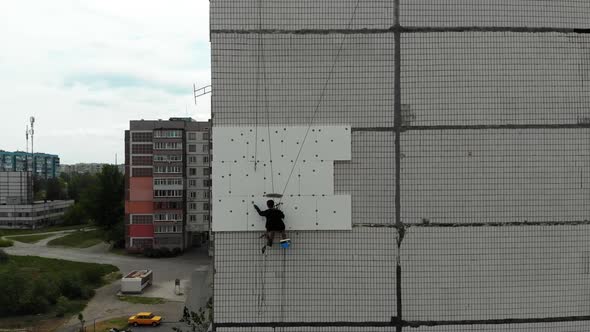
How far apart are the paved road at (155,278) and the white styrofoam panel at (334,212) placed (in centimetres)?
1483

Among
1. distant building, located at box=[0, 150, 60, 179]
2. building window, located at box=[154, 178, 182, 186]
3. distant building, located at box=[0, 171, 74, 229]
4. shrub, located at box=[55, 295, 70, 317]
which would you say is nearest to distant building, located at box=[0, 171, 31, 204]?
distant building, located at box=[0, 171, 74, 229]

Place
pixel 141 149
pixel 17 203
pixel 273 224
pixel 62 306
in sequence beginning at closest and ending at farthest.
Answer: pixel 273 224, pixel 62 306, pixel 141 149, pixel 17 203

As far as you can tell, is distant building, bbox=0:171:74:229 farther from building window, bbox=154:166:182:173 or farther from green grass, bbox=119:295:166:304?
green grass, bbox=119:295:166:304

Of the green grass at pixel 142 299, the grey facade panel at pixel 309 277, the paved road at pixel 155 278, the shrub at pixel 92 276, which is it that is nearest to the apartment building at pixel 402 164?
the grey facade panel at pixel 309 277

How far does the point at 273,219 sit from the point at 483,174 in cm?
199

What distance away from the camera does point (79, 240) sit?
45.9 metres

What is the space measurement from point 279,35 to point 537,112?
251 cm

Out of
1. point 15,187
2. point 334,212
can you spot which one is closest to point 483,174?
point 334,212

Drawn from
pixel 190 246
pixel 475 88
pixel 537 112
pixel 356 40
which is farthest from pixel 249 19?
pixel 190 246

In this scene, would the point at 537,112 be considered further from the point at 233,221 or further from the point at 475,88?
the point at 233,221

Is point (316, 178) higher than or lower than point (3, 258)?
higher

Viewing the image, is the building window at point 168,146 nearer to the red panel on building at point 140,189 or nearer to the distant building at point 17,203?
the red panel on building at point 140,189

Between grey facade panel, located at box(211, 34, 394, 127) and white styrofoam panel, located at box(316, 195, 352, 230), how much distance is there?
70 cm

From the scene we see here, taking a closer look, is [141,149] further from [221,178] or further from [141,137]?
[221,178]
